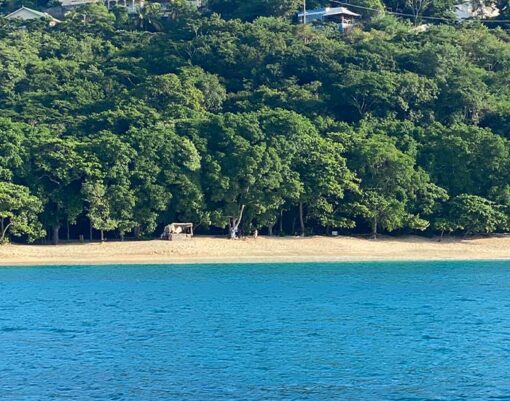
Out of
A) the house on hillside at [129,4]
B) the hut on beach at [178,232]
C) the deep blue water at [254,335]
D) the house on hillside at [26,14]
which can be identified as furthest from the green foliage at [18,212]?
the house on hillside at [26,14]

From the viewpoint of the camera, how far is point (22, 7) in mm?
115000

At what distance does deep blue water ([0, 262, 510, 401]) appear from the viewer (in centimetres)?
2411

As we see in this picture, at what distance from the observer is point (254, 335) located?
31281 mm

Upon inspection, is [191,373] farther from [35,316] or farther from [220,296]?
[220,296]

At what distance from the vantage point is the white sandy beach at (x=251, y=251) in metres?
54.0

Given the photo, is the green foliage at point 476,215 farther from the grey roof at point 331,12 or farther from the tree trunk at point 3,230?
the grey roof at point 331,12

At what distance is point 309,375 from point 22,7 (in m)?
100

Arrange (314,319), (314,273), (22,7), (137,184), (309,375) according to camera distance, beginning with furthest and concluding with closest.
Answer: (22,7) < (137,184) < (314,273) < (314,319) < (309,375)

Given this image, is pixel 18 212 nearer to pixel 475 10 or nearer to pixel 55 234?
pixel 55 234

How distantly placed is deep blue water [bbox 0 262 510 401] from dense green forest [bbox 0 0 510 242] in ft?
28.3

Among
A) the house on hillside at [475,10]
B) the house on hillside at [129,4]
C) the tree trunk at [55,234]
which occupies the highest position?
the house on hillside at [129,4]

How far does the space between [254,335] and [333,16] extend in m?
73.9

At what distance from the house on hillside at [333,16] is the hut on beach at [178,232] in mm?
47731

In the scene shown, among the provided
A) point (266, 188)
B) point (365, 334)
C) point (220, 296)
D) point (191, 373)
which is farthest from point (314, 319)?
point (266, 188)
